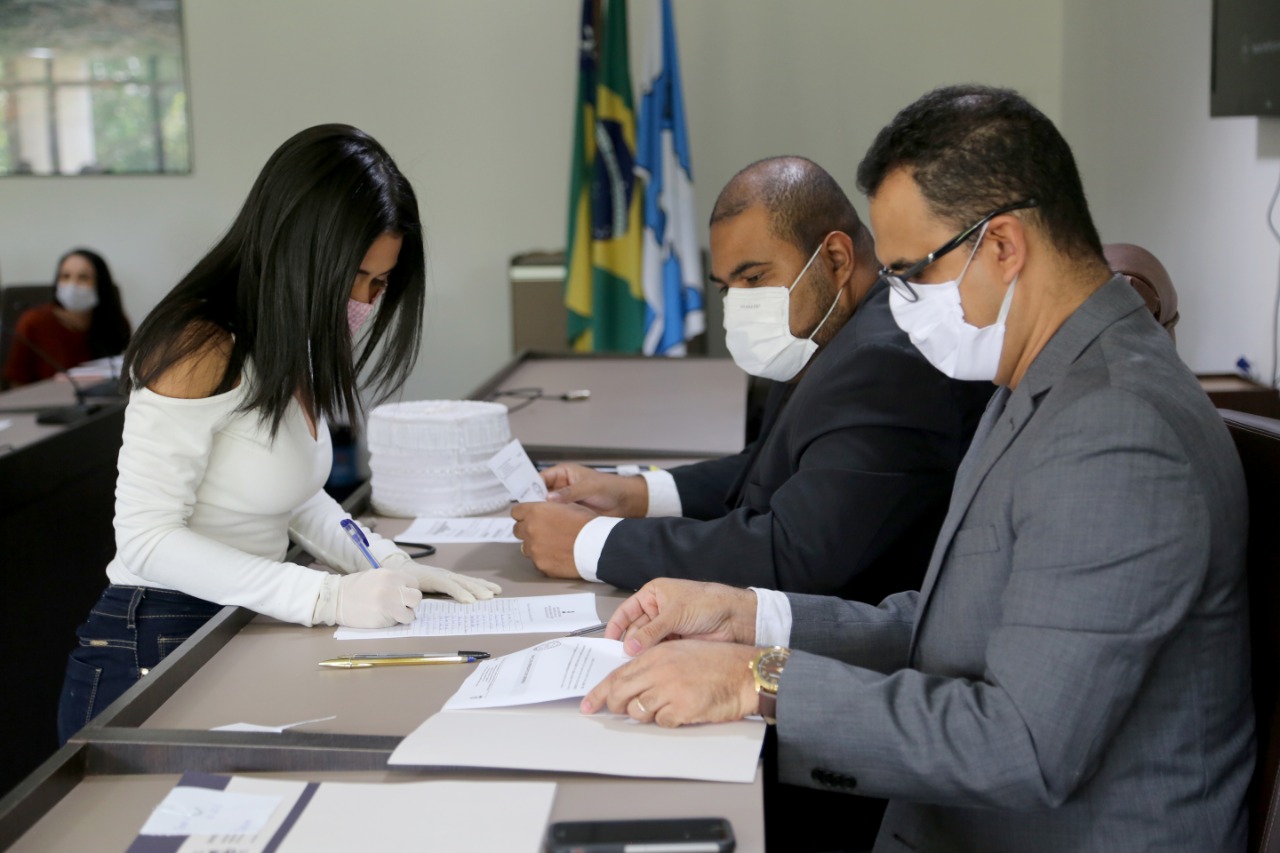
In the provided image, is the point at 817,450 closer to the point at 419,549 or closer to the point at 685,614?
the point at 685,614

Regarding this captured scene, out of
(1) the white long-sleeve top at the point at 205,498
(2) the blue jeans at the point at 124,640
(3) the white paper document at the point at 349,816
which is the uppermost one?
(1) the white long-sleeve top at the point at 205,498

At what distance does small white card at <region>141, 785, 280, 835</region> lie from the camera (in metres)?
1.00

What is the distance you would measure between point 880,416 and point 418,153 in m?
4.38

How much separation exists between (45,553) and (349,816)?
2.27 meters

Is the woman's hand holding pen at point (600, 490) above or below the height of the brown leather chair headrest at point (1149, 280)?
below

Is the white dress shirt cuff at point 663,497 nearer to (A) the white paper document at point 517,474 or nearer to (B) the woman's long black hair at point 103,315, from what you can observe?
(A) the white paper document at point 517,474

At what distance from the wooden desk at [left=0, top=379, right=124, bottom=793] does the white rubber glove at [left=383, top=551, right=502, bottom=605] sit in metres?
1.50

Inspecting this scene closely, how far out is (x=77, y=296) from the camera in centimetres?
508

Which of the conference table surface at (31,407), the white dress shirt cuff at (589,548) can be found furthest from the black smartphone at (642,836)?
the conference table surface at (31,407)

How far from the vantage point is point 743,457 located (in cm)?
234

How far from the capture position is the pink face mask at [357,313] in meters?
1.74

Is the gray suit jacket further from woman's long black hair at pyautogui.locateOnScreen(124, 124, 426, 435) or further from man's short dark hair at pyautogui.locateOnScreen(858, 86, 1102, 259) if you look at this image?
woman's long black hair at pyautogui.locateOnScreen(124, 124, 426, 435)

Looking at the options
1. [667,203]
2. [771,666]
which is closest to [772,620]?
[771,666]

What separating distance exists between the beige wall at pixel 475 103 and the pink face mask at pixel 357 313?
3.87 meters
